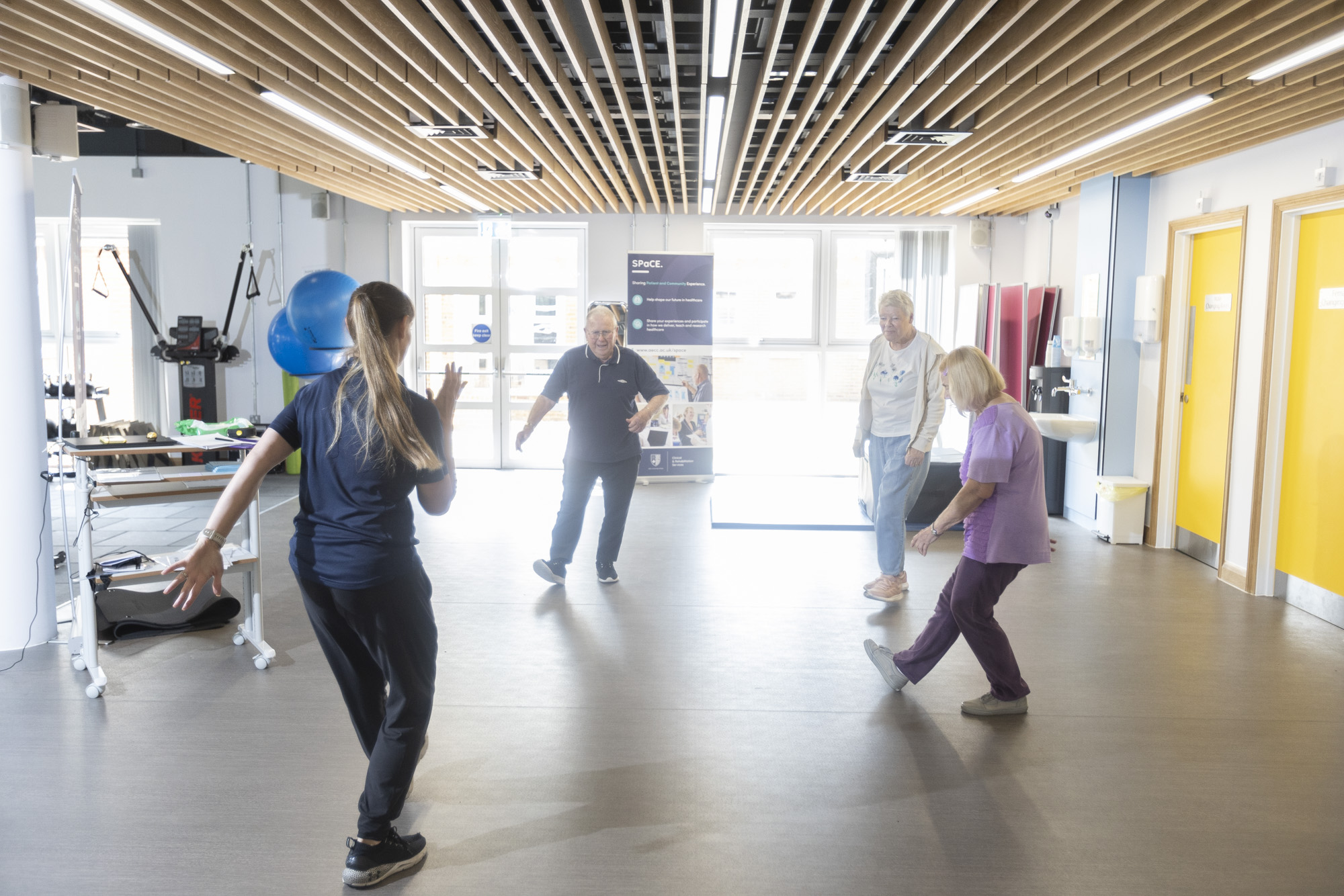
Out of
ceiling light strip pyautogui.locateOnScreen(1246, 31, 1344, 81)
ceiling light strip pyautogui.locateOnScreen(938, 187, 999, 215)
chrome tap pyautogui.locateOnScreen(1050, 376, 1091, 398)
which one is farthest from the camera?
ceiling light strip pyautogui.locateOnScreen(938, 187, 999, 215)

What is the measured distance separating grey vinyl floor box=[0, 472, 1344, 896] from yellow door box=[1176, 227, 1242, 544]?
4.33 feet

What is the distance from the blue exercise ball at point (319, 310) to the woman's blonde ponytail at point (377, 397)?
2.55 m

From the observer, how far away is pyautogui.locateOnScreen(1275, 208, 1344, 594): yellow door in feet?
16.7

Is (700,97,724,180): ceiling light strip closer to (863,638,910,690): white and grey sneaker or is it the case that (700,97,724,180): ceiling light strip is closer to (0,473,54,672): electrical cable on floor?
(863,638,910,690): white and grey sneaker

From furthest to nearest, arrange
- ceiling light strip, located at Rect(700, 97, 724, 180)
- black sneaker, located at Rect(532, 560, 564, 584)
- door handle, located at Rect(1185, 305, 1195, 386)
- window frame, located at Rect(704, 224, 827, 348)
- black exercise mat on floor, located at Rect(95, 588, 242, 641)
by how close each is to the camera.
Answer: window frame, located at Rect(704, 224, 827, 348)
door handle, located at Rect(1185, 305, 1195, 386)
black sneaker, located at Rect(532, 560, 564, 584)
ceiling light strip, located at Rect(700, 97, 724, 180)
black exercise mat on floor, located at Rect(95, 588, 242, 641)

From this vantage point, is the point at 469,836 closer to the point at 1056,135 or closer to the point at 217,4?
the point at 217,4

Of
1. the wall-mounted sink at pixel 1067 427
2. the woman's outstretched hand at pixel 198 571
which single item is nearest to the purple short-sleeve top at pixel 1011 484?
the woman's outstretched hand at pixel 198 571

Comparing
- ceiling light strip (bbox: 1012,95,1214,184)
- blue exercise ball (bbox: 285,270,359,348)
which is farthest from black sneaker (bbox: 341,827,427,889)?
ceiling light strip (bbox: 1012,95,1214,184)

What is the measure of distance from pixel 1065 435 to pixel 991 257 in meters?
3.42

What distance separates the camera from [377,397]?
2.25 m

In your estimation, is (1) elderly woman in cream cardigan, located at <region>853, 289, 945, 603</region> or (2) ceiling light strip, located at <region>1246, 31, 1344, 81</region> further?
(1) elderly woman in cream cardigan, located at <region>853, 289, 945, 603</region>

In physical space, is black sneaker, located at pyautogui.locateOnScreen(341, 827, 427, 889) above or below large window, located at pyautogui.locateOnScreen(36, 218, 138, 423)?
below

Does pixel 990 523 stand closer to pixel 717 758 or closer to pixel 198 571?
pixel 717 758

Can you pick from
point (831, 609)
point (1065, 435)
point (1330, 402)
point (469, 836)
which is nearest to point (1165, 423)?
point (1065, 435)
